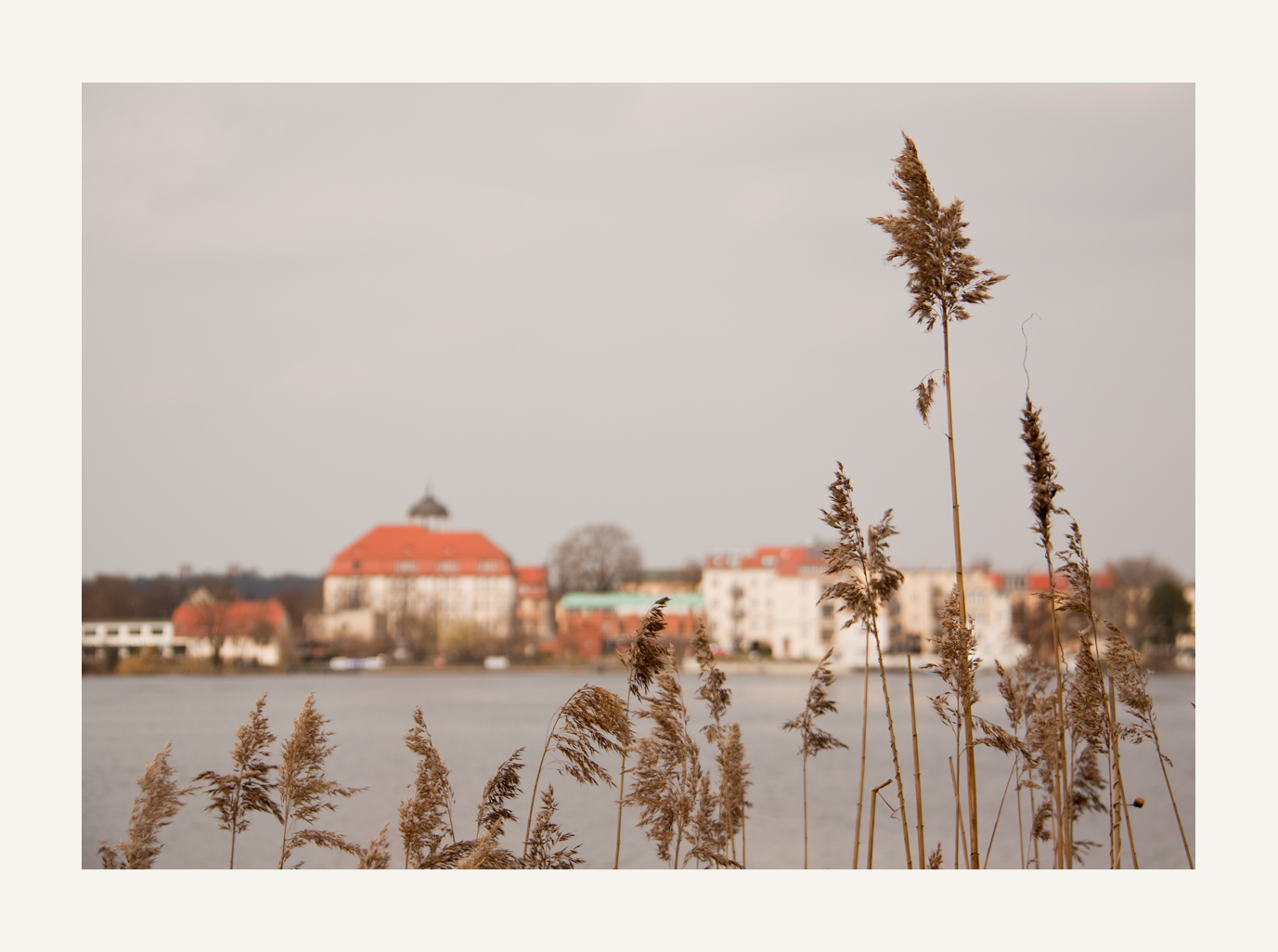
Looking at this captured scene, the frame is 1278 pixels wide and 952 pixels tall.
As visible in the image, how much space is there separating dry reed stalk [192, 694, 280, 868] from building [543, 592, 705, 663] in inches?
3648

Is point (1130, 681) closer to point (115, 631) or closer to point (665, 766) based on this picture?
point (665, 766)

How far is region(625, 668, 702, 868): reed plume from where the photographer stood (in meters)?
5.30

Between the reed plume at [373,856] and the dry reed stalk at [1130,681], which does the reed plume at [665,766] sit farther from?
the dry reed stalk at [1130,681]

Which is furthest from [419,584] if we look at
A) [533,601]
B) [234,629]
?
[234,629]

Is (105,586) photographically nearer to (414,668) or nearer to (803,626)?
(414,668)

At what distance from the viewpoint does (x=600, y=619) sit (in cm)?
11250

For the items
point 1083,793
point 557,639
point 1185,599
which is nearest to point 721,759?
point 1083,793

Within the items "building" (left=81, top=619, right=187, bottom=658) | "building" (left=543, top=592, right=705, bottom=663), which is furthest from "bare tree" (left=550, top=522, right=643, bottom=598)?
"building" (left=81, top=619, right=187, bottom=658)

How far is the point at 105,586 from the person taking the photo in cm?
6206

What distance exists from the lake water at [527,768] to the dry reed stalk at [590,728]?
2.90m

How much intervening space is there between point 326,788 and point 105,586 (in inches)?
2494

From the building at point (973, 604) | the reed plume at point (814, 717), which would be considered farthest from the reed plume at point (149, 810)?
the building at point (973, 604)

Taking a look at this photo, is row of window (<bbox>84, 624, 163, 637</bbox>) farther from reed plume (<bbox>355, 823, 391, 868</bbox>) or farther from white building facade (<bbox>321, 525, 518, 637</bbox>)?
reed plume (<bbox>355, 823, 391, 868</bbox>)
